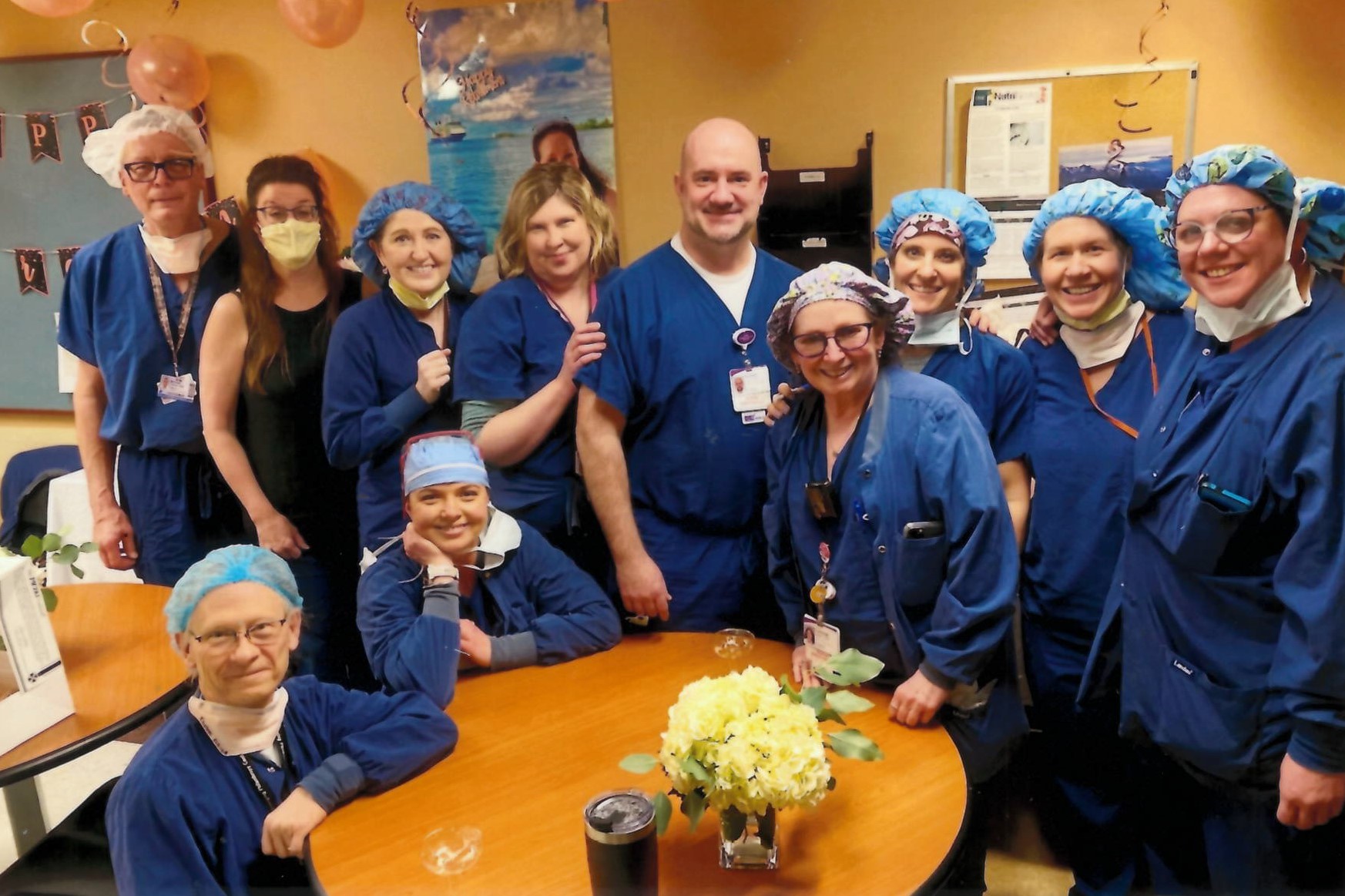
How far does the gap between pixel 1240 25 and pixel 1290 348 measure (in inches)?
23.6

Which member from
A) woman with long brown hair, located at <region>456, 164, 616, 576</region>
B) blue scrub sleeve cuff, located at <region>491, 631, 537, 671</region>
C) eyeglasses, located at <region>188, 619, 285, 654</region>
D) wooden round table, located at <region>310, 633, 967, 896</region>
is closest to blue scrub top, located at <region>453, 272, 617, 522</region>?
woman with long brown hair, located at <region>456, 164, 616, 576</region>

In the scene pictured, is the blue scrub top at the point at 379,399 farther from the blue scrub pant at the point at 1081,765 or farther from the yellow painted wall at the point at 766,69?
the blue scrub pant at the point at 1081,765

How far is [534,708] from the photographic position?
5.65ft

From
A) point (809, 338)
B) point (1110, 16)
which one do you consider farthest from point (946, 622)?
point (1110, 16)

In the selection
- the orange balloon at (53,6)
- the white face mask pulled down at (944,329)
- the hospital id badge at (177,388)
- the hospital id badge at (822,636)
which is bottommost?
the hospital id badge at (822,636)

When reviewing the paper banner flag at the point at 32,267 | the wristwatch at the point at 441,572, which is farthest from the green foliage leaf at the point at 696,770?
the paper banner flag at the point at 32,267

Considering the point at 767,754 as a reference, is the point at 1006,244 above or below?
above

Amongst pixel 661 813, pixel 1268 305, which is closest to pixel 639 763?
pixel 661 813

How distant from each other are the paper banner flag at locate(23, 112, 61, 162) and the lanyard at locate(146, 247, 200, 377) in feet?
0.83

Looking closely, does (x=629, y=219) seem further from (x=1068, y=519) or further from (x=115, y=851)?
(x=115, y=851)

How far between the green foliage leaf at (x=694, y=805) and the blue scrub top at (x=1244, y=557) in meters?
0.93

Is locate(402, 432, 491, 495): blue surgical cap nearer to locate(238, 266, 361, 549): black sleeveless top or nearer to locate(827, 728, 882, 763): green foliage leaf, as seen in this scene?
locate(238, 266, 361, 549): black sleeveless top

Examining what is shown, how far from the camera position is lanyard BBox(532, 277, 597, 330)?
1813mm

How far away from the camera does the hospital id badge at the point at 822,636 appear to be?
5.83 ft
